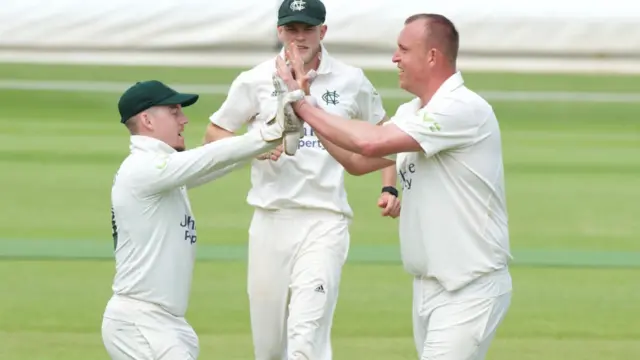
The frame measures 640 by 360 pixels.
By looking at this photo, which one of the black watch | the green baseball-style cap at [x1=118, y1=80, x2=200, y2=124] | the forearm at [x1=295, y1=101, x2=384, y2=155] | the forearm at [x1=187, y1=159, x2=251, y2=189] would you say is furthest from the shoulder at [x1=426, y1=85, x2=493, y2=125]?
the black watch

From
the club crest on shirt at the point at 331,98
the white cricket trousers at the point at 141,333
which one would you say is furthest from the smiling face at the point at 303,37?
the white cricket trousers at the point at 141,333

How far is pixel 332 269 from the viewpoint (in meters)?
7.79

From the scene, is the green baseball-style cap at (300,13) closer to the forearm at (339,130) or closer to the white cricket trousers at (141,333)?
the forearm at (339,130)

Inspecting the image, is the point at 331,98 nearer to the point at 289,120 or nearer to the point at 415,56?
the point at 415,56

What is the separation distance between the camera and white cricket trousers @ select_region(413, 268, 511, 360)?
20.9 ft

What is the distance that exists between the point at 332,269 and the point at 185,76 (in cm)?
1753

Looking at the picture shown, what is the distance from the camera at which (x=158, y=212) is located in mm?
6484

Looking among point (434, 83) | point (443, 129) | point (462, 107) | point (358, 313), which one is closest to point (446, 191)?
point (443, 129)

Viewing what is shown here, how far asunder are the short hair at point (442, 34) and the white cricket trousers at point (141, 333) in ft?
5.78

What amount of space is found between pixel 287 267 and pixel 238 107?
95 cm

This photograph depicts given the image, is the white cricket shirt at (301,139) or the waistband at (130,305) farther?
the white cricket shirt at (301,139)

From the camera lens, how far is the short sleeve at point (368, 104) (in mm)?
8188

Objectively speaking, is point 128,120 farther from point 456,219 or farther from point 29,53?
point 29,53

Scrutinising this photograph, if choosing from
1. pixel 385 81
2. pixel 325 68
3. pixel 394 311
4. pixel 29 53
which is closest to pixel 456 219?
pixel 325 68
